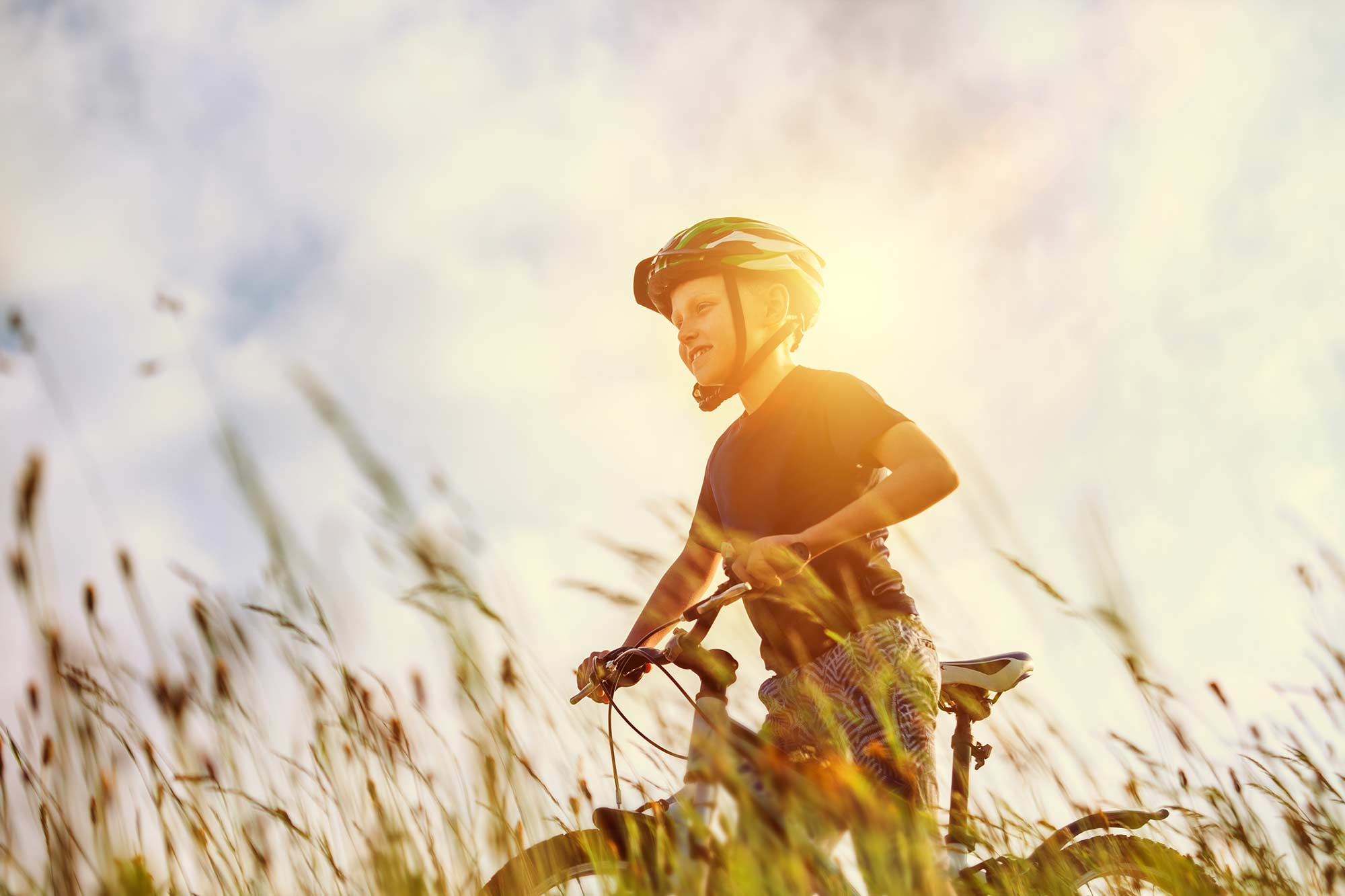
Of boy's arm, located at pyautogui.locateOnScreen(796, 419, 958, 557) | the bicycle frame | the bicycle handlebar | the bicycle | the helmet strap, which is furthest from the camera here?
the helmet strap

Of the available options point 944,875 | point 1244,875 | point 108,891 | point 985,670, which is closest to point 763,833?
point 944,875

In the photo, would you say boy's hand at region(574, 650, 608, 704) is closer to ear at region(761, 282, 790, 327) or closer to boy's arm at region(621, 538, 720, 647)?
boy's arm at region(621, 538, 720, 647)

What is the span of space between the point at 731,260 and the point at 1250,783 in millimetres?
2266

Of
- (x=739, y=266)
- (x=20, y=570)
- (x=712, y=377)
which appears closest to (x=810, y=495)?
(x=712, y=377)

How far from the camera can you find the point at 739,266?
3146 millimetres

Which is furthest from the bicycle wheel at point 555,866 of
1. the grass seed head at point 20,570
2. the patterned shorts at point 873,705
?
the grass seed head at point 20,570

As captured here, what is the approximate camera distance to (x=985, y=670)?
272cm

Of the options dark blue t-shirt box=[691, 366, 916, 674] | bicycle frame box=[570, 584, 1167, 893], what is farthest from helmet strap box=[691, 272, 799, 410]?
bicycle frame box=[570, 584, 1167, 893]

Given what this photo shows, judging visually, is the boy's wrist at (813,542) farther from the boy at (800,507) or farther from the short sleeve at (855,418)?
the short sleeve at (855,418)

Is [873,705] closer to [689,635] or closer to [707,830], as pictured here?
[689,635]

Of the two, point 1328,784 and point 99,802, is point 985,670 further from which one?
point 99,802

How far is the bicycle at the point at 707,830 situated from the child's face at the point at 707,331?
1061mm

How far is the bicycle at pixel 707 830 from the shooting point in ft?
5.38

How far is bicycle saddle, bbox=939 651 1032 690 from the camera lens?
2.71 meters
